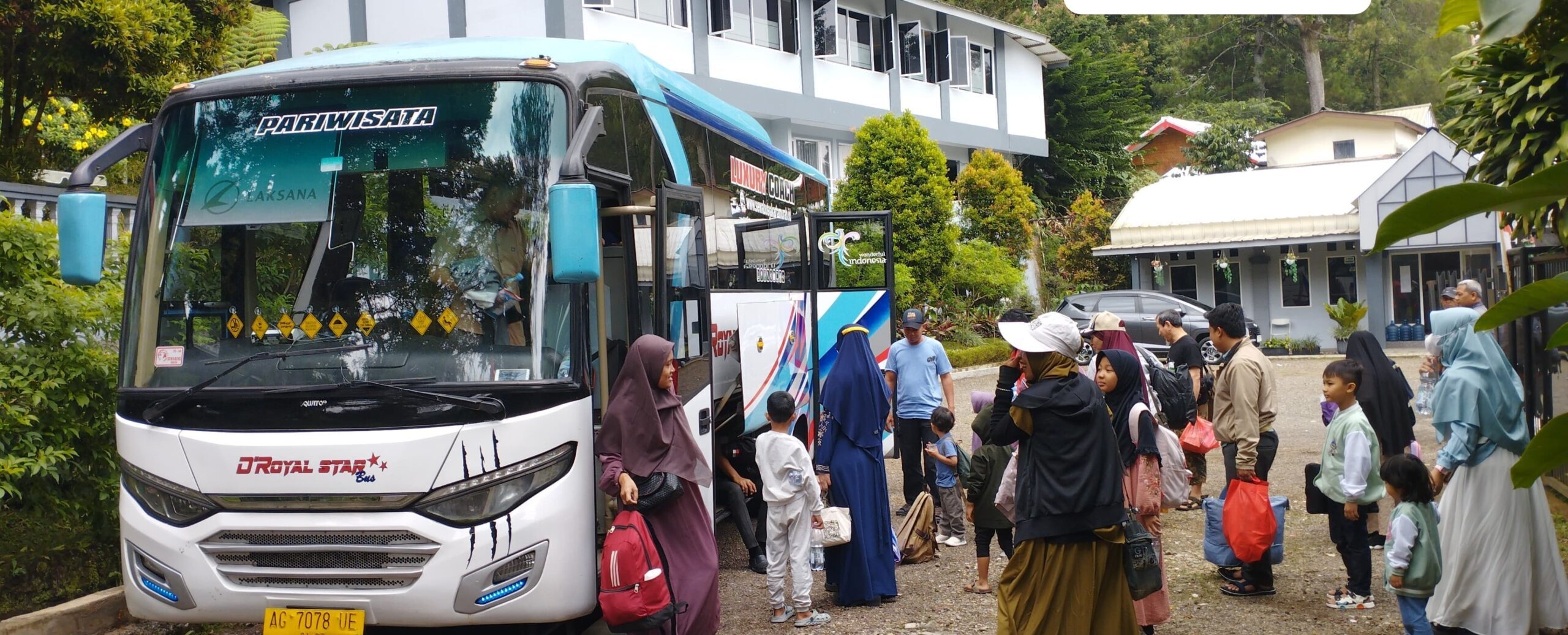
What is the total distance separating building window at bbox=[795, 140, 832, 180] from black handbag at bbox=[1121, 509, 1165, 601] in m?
23.1

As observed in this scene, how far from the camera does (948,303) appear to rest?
26.0 meters

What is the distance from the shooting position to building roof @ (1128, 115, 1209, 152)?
140 feet

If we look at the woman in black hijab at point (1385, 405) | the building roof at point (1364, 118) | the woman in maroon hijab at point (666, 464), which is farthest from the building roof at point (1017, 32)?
the woman in maroon hijab at point (666, 464)

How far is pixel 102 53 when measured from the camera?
9.37m

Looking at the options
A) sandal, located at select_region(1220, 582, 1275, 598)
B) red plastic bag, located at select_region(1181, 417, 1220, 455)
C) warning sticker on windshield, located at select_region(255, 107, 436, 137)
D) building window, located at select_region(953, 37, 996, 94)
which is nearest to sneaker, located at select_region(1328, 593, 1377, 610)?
sandal, located at select_region(1220, 582, 1275, 598)

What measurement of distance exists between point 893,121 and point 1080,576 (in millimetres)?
20350

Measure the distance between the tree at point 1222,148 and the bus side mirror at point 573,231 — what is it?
119ft

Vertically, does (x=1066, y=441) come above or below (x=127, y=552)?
above

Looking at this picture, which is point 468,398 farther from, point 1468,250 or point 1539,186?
point 1468,250

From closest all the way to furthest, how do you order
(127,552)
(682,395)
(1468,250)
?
(127,552) → (682,395) → (1468,250)

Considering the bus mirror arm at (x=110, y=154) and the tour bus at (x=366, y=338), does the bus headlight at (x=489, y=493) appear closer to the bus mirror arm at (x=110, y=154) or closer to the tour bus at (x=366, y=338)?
the tour bus at (x=366, y=338)

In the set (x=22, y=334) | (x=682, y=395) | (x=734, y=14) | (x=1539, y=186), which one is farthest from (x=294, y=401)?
(x=734, y=14)

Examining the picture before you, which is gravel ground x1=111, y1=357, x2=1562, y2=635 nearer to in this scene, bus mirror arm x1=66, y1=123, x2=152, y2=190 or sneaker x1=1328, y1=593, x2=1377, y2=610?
sneaker x1=1328, y1=593, x2=1377, y2=610

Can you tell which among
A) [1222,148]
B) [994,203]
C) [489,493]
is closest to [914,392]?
[489,493]
